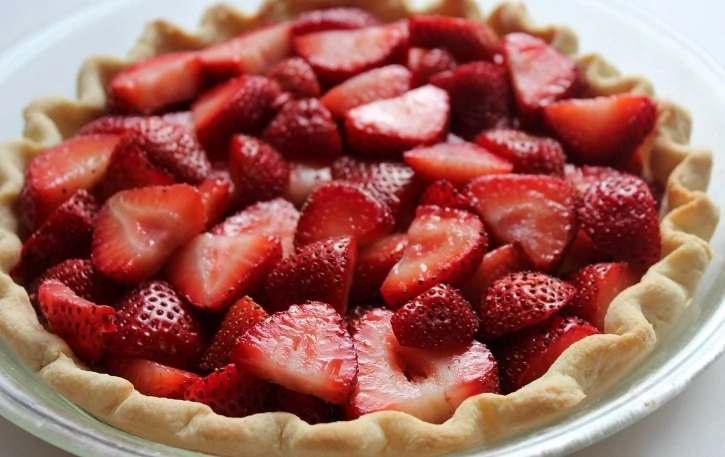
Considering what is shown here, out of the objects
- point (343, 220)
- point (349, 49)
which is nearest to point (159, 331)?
point (343, 220)

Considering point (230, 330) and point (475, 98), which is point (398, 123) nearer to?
point (475, 98)

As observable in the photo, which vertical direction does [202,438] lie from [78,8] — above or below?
below

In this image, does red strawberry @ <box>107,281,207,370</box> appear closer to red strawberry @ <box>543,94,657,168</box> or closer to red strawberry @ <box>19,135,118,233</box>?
red strawberry @ <box>19,135,118,233</box>

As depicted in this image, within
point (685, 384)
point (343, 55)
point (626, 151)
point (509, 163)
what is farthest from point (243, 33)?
point (685, 384)

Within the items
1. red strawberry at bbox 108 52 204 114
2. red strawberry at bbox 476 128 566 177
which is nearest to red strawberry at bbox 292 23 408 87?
red strawberry at bbox 108 52 204 114

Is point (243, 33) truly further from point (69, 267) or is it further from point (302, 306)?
point (302, 306)

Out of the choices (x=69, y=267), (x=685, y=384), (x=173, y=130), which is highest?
(x=173, y=130)

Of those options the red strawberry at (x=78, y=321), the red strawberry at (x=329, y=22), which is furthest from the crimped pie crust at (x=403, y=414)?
the red strawberry at (x=329, y=22)
